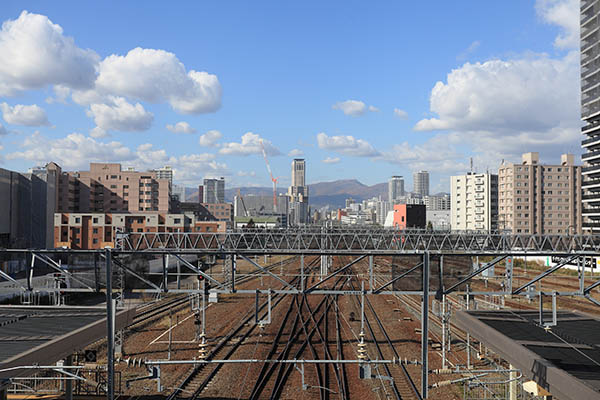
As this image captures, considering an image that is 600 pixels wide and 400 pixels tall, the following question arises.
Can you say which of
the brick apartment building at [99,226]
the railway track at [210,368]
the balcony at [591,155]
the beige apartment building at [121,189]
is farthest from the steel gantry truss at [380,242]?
the beige apartment building at [121,189]

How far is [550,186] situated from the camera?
227ft

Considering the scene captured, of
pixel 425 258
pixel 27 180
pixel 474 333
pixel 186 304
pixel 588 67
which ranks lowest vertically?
A: pixel 186 304

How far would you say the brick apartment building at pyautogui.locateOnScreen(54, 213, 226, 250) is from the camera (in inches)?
1784

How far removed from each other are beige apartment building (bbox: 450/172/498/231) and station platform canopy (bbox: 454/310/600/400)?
60.0 metres

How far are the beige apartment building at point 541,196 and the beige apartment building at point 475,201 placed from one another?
13.4ft

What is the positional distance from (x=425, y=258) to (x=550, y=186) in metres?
71.0

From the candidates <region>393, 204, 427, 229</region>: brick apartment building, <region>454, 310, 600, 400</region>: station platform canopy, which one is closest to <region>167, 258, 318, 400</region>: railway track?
<region>454, 310, 600, 400</region>: station platform canopy

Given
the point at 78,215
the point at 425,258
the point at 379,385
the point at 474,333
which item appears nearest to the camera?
the point at 425,258

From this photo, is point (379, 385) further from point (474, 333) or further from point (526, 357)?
point (526, 357)

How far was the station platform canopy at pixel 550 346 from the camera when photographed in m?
7.18

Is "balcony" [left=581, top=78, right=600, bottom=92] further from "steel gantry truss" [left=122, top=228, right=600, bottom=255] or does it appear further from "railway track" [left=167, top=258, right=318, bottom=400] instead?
"railway track" [left=167, top=258, right=318, bottom=400]

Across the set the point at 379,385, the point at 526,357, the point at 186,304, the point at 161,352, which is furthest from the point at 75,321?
the point at 186,304

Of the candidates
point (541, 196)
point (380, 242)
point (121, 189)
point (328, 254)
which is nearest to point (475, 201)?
point (541, 196)

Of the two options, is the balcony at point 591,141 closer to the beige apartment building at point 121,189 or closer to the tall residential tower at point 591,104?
the tall residential tower at point 591,104
